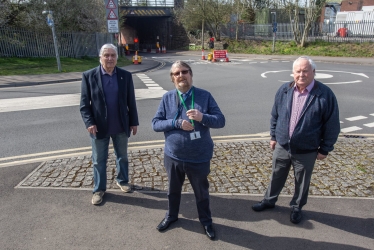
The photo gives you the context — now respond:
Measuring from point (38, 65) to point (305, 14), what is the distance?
22170 millimetres

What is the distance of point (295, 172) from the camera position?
3.40 meters

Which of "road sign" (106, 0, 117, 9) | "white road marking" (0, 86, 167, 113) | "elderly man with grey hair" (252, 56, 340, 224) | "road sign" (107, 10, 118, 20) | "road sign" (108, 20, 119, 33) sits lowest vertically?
"white road marking" (0, 86, 167, 113)

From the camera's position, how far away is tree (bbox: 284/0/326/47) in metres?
26.3

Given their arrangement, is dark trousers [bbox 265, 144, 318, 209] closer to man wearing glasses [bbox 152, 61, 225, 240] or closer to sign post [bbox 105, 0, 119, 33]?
man wearing glasses [bbox 152, 61, 225, 240]

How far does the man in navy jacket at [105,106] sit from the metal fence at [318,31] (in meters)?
27.5

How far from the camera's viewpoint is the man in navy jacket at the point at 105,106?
3648 mm

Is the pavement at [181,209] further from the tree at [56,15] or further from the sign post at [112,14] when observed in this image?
the tree at [56,15]

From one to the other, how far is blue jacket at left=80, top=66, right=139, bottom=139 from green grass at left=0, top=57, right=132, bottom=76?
14205mm

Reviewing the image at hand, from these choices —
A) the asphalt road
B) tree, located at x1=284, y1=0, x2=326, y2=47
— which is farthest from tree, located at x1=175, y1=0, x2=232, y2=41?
the asphalt road

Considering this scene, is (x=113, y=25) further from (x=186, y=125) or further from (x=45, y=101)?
(x=186, y=125)

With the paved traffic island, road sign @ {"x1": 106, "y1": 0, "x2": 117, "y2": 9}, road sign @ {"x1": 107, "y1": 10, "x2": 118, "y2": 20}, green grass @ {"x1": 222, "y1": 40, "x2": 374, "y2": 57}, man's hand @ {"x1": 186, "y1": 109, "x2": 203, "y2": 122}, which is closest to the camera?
man's hand @ {"x1": 186, "y1": 109, "x2": 203, "y2": 122}

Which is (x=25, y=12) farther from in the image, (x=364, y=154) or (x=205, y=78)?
(x=364, y=154)

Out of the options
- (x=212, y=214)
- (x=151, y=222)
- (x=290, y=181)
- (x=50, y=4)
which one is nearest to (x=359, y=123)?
(x=290, y=181)

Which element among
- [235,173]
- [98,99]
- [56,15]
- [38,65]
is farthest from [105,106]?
[56,15]
